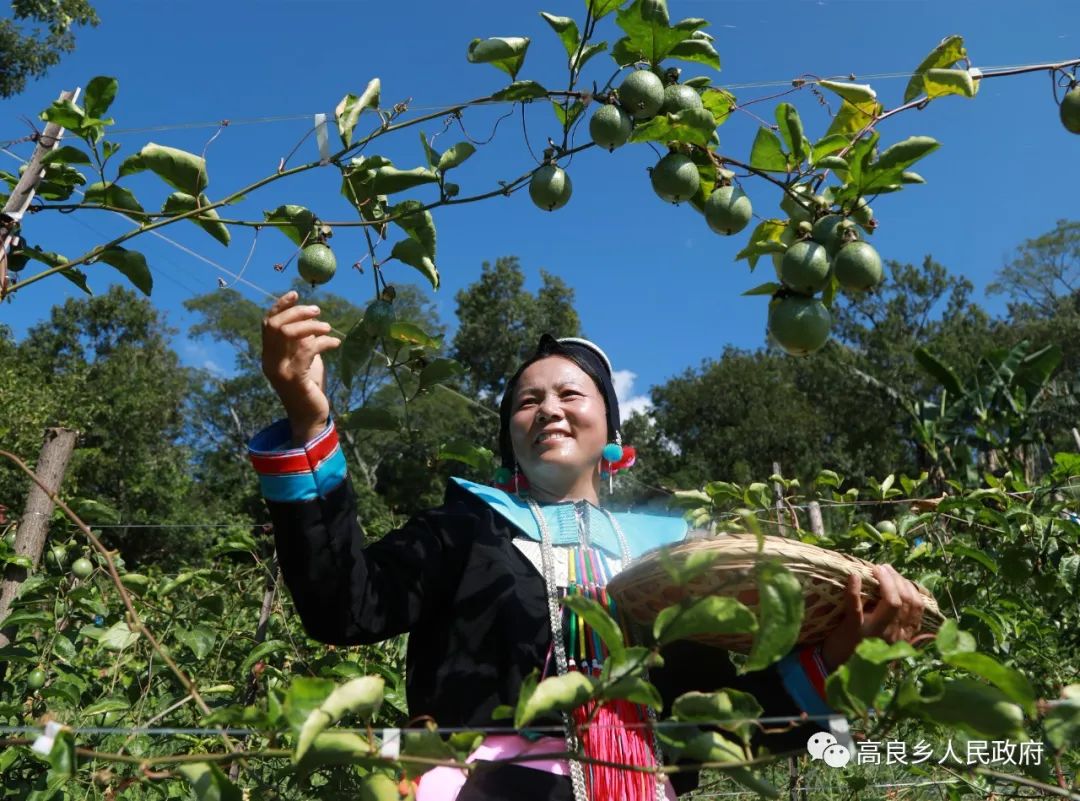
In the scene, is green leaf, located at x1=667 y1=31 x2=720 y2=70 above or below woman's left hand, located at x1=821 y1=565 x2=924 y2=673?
above

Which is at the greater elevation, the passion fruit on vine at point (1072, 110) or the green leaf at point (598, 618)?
the passion fruit on vine at point (1072, 110)

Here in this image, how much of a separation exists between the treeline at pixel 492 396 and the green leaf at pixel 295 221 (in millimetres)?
11327

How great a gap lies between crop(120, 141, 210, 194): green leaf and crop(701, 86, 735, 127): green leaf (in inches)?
25.5

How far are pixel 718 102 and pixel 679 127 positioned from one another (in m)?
0.21

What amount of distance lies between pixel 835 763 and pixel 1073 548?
3.75ft

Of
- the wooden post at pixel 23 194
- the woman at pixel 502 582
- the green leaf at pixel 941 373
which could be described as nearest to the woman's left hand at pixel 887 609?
the woman at pixel 502 582

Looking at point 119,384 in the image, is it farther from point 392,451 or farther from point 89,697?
point 89,697

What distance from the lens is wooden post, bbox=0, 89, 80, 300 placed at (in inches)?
36.3

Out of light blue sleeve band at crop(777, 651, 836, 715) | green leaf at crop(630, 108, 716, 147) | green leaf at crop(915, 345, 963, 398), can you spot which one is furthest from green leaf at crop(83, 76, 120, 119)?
green leaf at crop(915, 345, 963, 398)

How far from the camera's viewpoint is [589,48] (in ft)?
3.27

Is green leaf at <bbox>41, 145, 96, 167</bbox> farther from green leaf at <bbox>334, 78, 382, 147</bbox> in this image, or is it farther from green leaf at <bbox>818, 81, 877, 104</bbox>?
green leaf at <bbox>818, 81, 877, 104</bbox>

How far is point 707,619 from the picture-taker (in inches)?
18.7

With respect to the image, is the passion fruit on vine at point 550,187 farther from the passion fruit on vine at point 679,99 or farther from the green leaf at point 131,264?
the green leaf at point 131,264

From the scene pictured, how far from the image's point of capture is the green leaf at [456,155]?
1.02 meters
